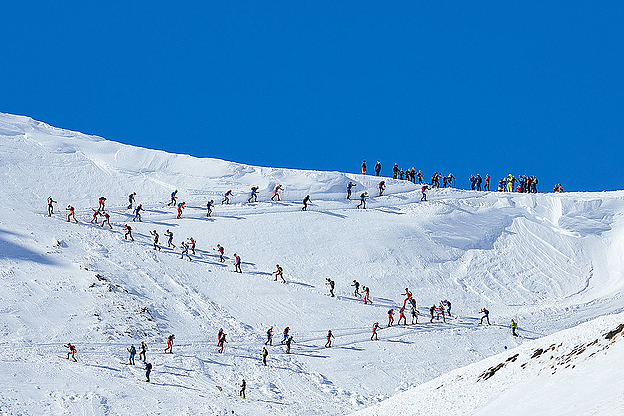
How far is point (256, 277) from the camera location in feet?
137

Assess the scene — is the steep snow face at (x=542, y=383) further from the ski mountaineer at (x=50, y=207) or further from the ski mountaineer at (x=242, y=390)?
the ski mountaineer at (x=50, y=207)

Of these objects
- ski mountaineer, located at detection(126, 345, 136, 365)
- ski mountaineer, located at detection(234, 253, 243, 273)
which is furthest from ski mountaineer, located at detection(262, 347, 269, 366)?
ski mountaineer, located at detection(234, 253, 243, 273)

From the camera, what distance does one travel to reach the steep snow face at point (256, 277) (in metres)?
29.7

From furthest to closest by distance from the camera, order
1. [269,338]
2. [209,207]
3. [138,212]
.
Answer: [209,207] → [138,212] → [269,338]

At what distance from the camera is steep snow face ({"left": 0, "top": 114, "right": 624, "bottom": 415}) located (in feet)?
97.5

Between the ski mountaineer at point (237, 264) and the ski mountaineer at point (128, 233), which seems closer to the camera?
the ski mountaineer at point (237, 264)

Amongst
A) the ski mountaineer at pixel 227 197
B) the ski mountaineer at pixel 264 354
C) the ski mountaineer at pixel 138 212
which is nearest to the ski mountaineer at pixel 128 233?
the ski mountaineer at pixel 138 212

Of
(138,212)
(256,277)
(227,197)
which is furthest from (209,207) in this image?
(256,277)

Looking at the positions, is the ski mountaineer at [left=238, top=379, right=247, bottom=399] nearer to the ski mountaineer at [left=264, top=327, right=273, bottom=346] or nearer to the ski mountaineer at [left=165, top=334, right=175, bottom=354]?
the ski mountaineer at [left=165, top=334, right=175, bottom=354]

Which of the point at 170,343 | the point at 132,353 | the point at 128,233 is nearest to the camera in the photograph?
the point at 132,353

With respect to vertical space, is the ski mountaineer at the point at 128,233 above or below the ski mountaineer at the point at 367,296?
above

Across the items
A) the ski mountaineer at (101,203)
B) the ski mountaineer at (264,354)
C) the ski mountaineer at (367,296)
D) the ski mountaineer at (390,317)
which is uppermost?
the ski mountaineer at (101,203)

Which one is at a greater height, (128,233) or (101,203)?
(101,203)

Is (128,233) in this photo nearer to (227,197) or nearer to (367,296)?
(227,197)
